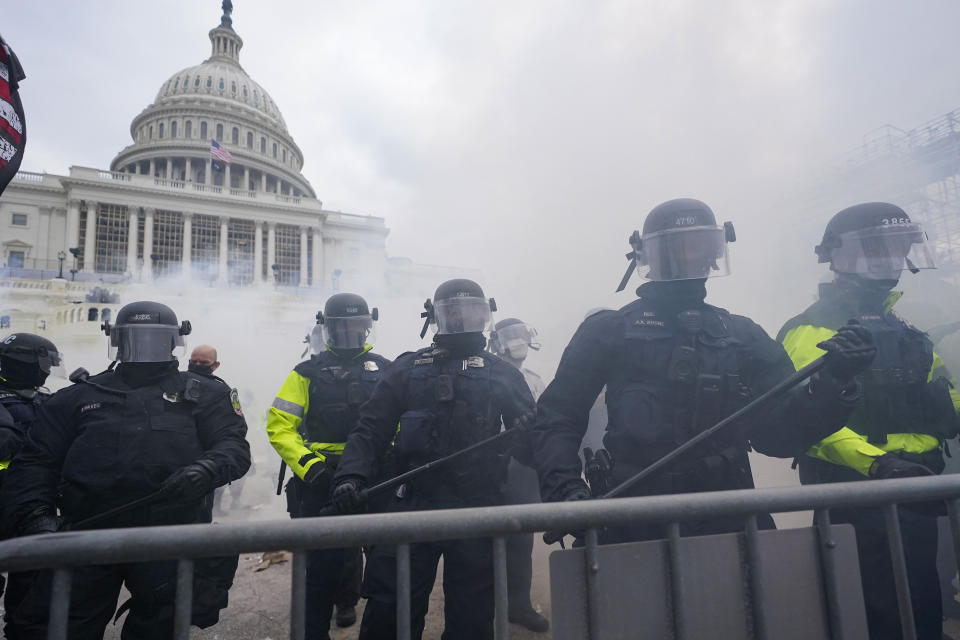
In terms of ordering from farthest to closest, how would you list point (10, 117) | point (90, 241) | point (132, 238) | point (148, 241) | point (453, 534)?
point (148, 241)
point (132, 238)
point (90, 241)
point (10, 117)
point (453, 534)

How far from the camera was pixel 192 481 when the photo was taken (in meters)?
2.23

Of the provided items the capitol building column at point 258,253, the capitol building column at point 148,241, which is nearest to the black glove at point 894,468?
the capitol building column at point 258,253

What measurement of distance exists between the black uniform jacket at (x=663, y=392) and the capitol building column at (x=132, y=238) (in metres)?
41.0

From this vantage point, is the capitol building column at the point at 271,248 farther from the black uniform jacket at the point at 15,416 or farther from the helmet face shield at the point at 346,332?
the helmet face shield at the point at 346,332

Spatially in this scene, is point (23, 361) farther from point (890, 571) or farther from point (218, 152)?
point (218, 152)

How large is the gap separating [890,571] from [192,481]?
3.13 metres

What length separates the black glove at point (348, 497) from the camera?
2.24m

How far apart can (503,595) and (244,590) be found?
136 inches

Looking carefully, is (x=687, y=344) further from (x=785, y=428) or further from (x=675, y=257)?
(x=785, y=428)

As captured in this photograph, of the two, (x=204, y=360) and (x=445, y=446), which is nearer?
(x=445, y=446)

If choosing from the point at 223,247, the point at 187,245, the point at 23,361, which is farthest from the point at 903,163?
the point at 187,245

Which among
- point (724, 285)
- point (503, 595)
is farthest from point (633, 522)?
point (724, 285)

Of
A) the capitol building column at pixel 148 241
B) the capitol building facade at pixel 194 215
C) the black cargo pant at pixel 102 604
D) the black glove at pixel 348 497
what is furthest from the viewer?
the capitol building column at pixel 148 241

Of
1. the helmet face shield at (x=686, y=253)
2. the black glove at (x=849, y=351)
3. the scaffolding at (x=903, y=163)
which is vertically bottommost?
the black glove at (x=849, y=351)
